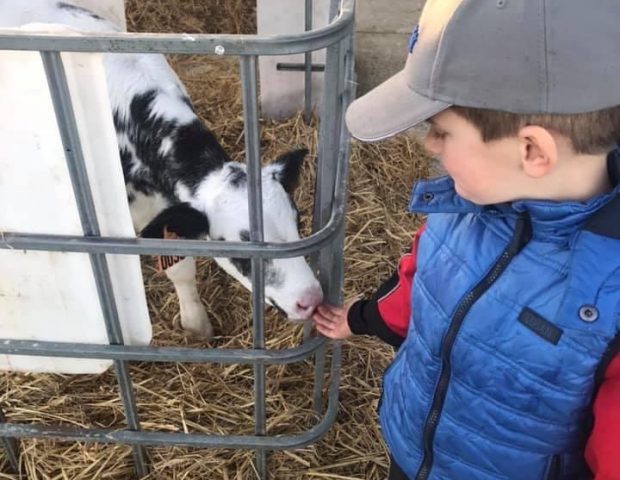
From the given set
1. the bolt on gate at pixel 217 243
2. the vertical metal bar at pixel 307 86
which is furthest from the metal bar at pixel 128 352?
the vertical metal bar at pixel 307 86

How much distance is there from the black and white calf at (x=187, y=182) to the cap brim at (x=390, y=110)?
0.89 m

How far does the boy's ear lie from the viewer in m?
1.13

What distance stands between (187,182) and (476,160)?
5.10ft

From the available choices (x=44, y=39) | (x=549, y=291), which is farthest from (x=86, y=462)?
(x=549, y=291)

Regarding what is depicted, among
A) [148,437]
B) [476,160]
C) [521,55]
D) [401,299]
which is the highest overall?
[521,55]

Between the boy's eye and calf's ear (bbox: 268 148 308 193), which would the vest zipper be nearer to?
the boy's eye

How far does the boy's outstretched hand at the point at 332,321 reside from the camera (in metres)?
1.98

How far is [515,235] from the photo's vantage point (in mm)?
1298

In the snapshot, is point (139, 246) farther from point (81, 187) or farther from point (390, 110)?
point (390, 110)

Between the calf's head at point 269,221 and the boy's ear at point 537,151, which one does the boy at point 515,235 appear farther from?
the calf's head at point 269,221

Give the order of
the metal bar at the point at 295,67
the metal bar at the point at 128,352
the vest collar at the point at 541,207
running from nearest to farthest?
the vest collar at the point at 541,207, the metal bar at the point at 128,352, the metal bar at the point at 295,67

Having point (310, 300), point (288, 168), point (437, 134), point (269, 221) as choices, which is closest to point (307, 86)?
point (288, 168)

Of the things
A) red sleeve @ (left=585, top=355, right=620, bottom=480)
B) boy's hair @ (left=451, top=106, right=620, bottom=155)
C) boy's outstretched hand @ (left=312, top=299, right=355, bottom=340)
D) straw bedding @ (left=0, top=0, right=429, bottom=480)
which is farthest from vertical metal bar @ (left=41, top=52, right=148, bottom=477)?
red sleeve @ (left=585, top=355, right=620, bottom=480)

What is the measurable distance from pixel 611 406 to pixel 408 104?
58cm
